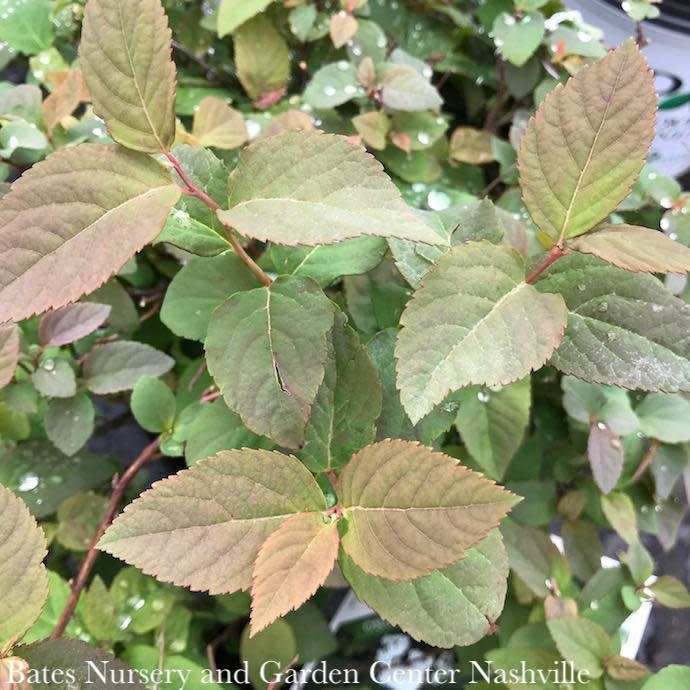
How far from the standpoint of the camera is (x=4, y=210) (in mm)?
342

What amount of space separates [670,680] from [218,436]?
449 mm

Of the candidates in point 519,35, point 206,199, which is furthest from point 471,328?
point 519,35

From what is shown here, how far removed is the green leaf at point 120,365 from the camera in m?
0.61

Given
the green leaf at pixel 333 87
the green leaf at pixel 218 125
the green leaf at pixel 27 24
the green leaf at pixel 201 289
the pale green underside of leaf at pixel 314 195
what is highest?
the pale green underside of leaf at pixel 314 195

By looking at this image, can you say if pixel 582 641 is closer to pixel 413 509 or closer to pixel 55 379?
pixel 413 509

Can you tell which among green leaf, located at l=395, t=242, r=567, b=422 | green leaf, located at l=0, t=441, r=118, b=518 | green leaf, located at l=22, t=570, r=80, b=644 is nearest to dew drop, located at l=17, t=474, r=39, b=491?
green leaf, located at l=0, t=441, r=118, b=518

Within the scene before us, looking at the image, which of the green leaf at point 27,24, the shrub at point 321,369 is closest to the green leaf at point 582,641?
the shrub at point 321,369

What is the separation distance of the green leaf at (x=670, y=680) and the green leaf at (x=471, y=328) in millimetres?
365

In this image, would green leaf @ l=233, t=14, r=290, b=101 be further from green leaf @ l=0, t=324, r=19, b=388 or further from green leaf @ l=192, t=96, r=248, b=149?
green leaf @ l=0, t=324, r=19, b=388

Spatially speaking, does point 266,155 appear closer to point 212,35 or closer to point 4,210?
point 4,210

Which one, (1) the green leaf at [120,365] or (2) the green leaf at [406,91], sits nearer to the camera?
(1) the green leaf at [120,365]

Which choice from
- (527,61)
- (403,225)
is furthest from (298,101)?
(403,225)

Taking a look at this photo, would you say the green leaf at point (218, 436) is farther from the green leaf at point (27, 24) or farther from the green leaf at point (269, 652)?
the green leaf at point (27, 24)

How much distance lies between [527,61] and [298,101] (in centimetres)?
32
